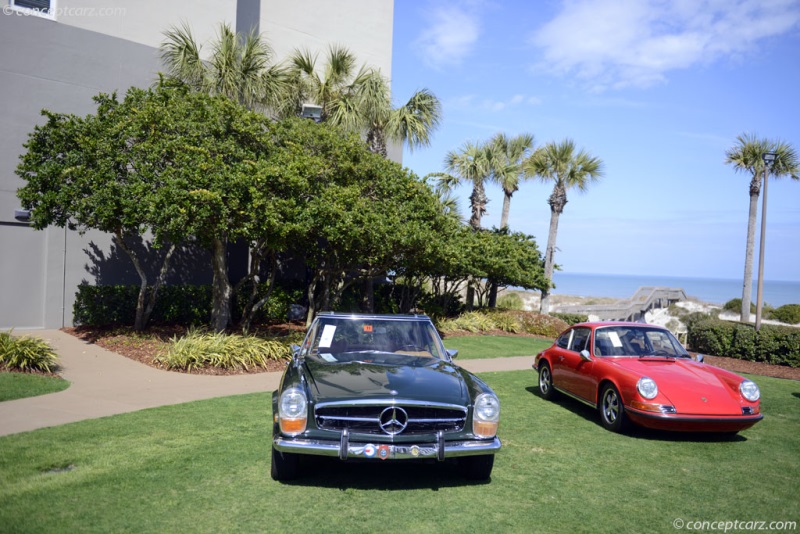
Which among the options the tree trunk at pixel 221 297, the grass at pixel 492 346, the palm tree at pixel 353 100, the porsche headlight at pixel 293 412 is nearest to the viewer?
the porsche headlight at pixel 293 412

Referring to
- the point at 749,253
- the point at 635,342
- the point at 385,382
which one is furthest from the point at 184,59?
the point at 749,253

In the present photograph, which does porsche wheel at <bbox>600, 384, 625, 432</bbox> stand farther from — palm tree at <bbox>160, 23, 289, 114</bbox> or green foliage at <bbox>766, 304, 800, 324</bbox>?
green foliage at <bbox>766, 304, 800, 324</bbox>

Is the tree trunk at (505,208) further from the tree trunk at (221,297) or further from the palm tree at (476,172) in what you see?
the tree trunk at (221,297)

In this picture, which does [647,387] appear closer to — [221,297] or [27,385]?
[27,385]

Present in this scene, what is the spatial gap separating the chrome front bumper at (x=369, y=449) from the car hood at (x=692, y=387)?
11.5ft

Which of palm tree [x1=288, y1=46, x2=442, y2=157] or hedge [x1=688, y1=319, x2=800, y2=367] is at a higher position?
palm tree [x1=288, y1=46, x2=442, y2=157]

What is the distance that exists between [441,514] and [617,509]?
4.89 feet

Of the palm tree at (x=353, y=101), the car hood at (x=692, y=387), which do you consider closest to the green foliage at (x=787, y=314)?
the palm tree at (x=353, y=101)

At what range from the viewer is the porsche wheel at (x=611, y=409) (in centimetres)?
780

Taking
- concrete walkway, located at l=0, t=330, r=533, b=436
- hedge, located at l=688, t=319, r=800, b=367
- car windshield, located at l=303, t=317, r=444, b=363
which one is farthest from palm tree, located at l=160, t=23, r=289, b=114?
hedge, located at l=688, t=319, r=800, b=367

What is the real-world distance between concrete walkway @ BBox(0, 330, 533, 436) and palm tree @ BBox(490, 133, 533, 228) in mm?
14020

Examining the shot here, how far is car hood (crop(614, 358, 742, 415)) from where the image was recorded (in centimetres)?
732

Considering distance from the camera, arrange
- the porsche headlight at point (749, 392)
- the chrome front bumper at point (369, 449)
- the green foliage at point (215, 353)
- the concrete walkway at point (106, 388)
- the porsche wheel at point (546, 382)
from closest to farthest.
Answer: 1. the chrome front bumper at point (369, 449)
2. the porsche headlight at point (749, 392)
3. the concrete walkway at point (106, 388)
4. the porsche wheel at point (546, 382)
5. the green foliage at point (215, 353)

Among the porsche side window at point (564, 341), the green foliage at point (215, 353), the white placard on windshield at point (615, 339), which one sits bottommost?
the green foliage at point (215, 353)
